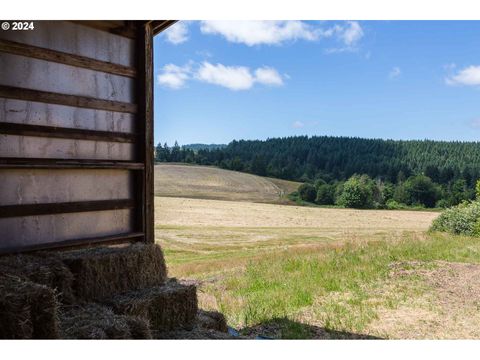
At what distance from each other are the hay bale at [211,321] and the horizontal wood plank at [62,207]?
5.14ft

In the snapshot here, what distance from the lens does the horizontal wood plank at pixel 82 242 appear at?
4.11 m

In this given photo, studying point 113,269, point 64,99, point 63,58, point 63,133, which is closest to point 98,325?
point 113,269

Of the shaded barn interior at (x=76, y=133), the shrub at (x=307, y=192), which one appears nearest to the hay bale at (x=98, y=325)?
the shaded barn interior at (x=76, y=133)

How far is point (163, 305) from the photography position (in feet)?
14.0

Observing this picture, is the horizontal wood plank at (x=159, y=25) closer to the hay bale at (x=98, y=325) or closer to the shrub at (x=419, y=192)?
the hay bale at (x=98, y=325)

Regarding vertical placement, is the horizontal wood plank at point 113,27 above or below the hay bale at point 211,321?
above

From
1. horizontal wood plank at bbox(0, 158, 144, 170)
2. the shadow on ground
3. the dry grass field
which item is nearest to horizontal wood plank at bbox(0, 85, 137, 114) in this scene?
horizontal wood plank at bbox(0, 158, 144, 170)

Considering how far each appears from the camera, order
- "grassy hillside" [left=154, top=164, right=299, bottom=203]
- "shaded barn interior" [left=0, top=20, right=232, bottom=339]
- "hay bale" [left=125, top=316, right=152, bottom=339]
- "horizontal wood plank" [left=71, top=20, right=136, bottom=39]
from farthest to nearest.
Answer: "grassy hillside" [left=154, top=164, right=299, bottom=203], "horizontal wood plank" [left=71, top=20, right=136, bottom=39], "shaded barn interior" [left=0, top=20, right=232, bottom=339], "hay bale" [left=125, top=316, right=152, bottom=339]

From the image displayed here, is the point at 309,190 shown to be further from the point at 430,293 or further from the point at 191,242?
the point at 430,293

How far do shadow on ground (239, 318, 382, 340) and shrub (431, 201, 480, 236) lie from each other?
49.8 ft

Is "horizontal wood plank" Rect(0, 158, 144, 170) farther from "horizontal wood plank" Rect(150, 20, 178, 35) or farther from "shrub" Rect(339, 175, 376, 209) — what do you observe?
"shrub" Rect(339, 175, 376, 209)

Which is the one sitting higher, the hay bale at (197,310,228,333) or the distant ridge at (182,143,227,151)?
the distant ridge at (182,143,227,151)

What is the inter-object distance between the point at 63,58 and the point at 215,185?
2851cm

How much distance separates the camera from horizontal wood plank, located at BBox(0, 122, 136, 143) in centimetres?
414
